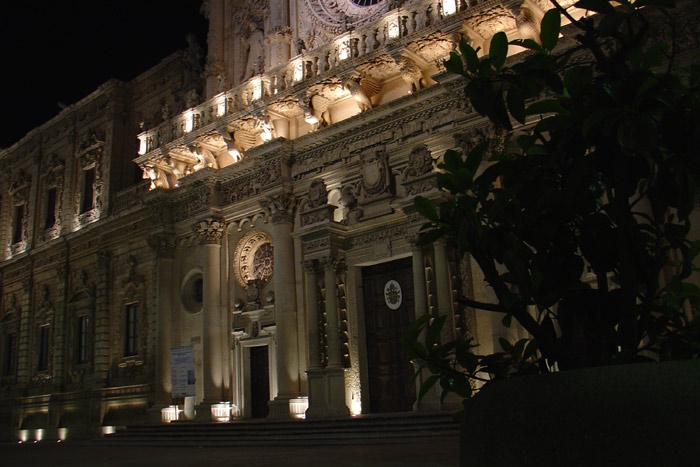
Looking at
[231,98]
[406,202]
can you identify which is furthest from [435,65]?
[231,98]

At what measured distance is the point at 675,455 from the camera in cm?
222

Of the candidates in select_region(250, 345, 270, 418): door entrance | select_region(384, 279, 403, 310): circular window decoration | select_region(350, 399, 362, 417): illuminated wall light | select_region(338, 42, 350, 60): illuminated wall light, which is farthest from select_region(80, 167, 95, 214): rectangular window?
select_region(350, 399, 362, 417): illuminated wall light

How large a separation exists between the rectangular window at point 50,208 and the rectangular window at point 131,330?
8057 millimetres

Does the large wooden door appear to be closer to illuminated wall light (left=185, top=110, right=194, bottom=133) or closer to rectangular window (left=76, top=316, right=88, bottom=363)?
illuminated wall light (left=185, top=110, right=194, bottom=133)

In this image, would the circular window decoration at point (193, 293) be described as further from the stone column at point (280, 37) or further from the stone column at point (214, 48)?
the stone column at point (280, 37)

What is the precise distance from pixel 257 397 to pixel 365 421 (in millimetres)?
5761

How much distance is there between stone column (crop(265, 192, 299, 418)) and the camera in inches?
636

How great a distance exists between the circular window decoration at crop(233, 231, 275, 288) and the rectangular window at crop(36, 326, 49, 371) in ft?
40.4

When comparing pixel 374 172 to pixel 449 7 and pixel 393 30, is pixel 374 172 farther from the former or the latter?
pixel 449 7

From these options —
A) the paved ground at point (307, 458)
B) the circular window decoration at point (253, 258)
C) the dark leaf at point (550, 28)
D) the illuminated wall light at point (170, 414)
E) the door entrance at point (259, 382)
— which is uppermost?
the circular window decoration at point (253, 258)

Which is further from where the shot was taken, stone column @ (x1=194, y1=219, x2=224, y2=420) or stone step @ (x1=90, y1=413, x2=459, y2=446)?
stone column @ (x1=194, y1=219, x2=224, y2=420)

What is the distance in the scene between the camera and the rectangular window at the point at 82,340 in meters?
24.3

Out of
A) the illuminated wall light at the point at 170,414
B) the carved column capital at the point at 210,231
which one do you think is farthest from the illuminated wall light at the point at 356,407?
the carved column capital at the point at 210,231

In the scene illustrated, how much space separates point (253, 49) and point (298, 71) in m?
3.77
